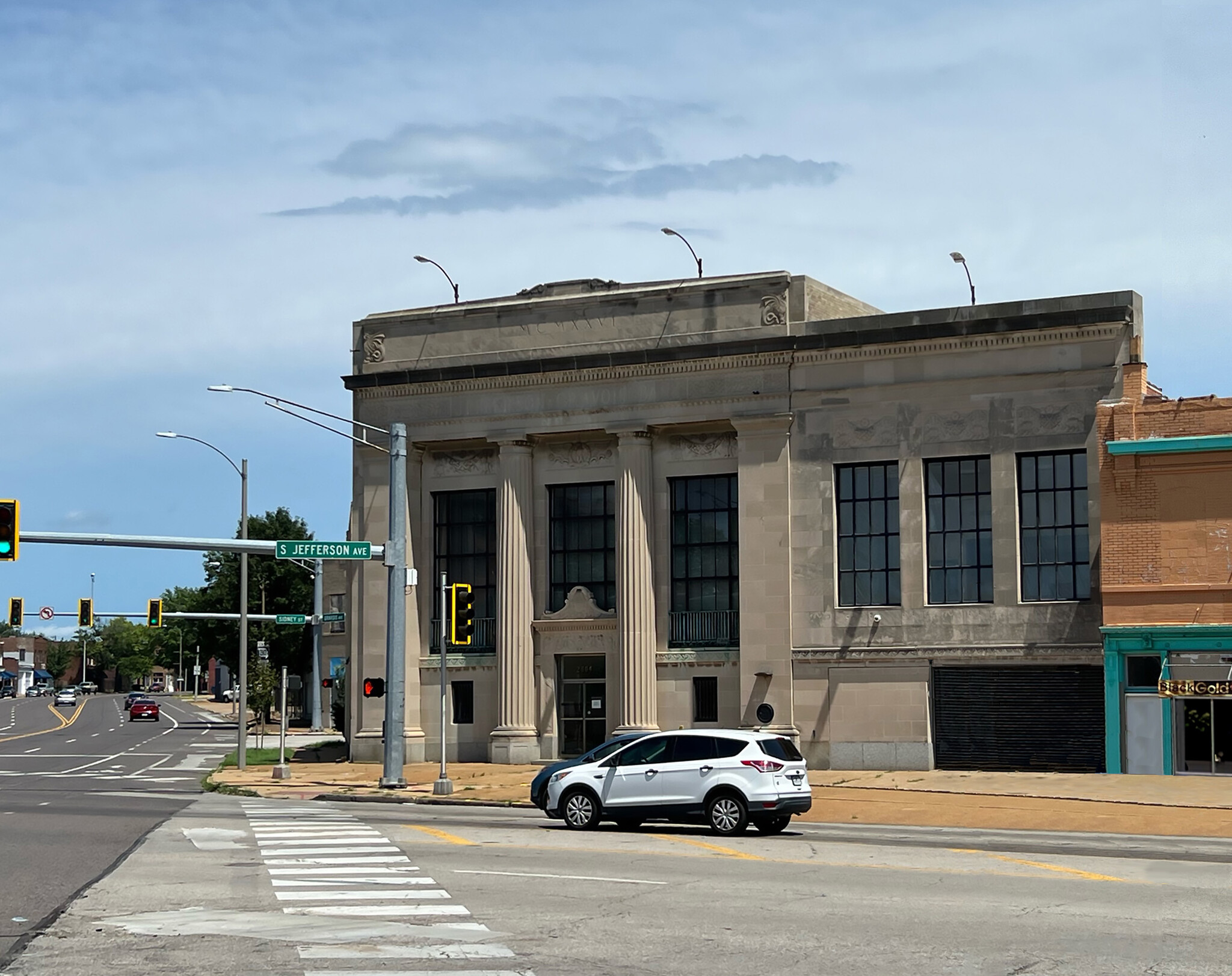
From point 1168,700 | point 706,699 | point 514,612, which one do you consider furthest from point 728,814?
point 514,612

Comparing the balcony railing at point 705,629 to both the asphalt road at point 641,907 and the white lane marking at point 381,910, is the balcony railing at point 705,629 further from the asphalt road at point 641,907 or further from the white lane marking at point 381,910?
the white lane marking at point 381,910

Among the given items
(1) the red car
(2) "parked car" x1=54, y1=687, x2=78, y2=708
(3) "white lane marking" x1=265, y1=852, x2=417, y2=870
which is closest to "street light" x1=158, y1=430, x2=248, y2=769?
(3) "white lane marking" x1=265, y1=852, x2=417, y2=870

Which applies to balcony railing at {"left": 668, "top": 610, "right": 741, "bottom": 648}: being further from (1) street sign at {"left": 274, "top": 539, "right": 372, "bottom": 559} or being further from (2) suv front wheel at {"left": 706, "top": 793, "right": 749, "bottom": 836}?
(2) suv front wheel at {"left": 706, "top": 793, "right": 749, "bottom": 836}

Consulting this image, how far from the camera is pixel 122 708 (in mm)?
139625

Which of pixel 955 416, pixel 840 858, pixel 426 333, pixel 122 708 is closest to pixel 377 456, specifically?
pixel 426 333

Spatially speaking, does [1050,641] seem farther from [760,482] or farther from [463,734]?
[463,734]

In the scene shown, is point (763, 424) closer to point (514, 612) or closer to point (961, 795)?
point (514, 612)

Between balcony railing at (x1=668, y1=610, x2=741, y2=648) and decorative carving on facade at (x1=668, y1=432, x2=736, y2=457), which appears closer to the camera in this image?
balcony railing at (x1=668, y1=610, x2=741, y2=648)

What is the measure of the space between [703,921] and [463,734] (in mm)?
31823

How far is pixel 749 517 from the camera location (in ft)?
138

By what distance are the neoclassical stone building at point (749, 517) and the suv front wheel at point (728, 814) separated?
15902 millimetres

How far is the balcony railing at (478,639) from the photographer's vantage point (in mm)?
45969

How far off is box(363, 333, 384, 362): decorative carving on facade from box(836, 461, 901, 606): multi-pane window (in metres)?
14.5

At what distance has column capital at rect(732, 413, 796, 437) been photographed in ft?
137
